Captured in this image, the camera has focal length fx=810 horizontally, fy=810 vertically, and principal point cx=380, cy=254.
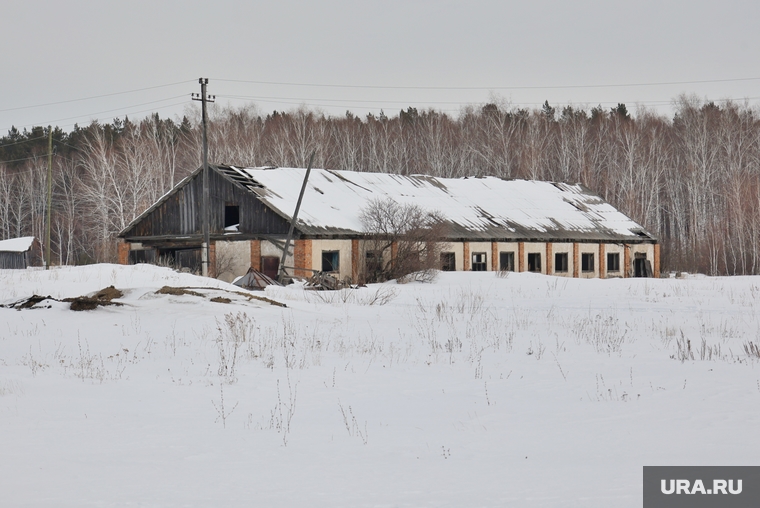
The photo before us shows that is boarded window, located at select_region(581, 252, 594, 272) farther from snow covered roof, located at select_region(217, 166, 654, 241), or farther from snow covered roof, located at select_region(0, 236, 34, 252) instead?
snow covered roof, located at select_region(0, 236, 34, 252)

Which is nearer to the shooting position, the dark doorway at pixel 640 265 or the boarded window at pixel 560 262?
the boarded window at pixel 560 262

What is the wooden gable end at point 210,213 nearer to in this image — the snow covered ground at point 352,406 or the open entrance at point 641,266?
the snow covered ground at point 352,406

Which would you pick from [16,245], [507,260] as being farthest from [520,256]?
[16,245]

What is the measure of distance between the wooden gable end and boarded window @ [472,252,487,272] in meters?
9.27

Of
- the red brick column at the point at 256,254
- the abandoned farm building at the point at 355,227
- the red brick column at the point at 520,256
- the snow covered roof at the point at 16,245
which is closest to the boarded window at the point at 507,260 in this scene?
the abandoned farm building at the point at 355,227

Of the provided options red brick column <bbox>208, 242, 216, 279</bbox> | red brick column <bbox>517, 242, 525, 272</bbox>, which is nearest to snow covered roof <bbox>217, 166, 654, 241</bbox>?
red brick column <bbox>517, 242, 525, 272</bbox>

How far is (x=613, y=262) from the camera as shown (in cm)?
4300

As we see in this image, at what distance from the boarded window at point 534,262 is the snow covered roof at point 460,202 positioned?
1.03 metres

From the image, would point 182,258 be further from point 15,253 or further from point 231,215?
point 15,253

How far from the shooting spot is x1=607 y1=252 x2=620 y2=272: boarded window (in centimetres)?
4269

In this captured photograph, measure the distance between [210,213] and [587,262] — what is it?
19.2 metres

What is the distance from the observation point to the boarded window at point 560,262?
39888mm

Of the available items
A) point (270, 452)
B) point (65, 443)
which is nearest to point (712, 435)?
point (270, 452)

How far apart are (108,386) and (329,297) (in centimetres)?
1207
